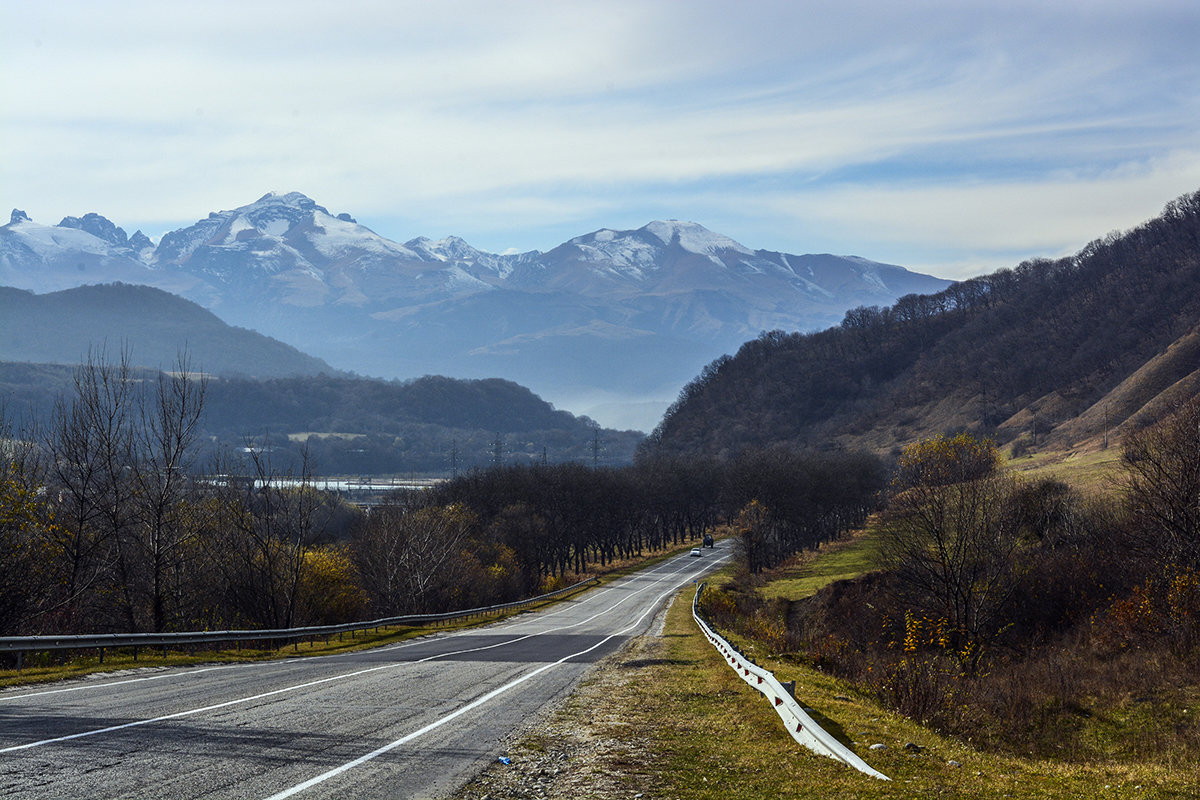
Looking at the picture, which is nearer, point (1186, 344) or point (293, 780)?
point (293, 780)

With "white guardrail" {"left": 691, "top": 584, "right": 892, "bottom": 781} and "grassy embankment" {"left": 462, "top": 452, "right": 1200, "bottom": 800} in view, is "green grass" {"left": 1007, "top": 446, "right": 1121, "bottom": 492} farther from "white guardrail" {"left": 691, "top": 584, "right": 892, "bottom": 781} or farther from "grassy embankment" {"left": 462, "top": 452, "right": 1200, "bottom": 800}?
"white guardrail" {"left": 691, "top": 584, "right": 892, "bottom": 781}

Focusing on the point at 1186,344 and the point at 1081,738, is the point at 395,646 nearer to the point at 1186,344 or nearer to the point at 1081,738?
the point at 1081,738

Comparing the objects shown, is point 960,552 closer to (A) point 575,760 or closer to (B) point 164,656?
(B) point 164,656

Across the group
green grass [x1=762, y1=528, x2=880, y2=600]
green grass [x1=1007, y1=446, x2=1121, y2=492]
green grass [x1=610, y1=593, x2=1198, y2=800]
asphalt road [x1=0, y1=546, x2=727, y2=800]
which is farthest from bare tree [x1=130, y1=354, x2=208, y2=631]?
green grass [x1=1007, y1=446, x2=1121, y2=492]

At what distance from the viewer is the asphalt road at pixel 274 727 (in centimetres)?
954

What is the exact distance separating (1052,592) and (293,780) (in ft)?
180

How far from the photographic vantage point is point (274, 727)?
42.5 ft

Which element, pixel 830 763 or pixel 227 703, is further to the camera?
pixel 227 703

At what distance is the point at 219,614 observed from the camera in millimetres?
43594

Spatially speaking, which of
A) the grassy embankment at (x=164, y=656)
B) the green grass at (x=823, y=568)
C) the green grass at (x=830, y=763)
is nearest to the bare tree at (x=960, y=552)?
the green grass at (x=823, y=568)

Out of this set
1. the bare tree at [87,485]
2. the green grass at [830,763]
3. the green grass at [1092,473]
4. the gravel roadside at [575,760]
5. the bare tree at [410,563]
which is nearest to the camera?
the green grass at [830,763]

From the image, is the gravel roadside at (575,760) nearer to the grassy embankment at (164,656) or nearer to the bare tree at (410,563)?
the grassy embankment at (164,656)

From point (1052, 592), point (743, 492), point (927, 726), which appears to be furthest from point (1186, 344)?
Result: point (927, 726)

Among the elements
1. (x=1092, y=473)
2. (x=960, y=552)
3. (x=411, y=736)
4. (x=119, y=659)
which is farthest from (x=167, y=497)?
(x=1092, y=473)
